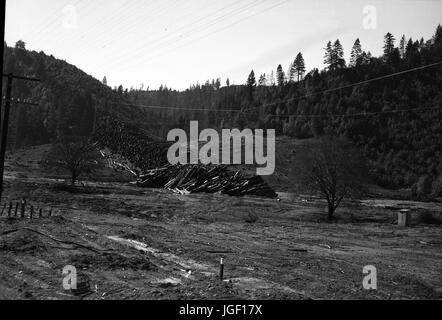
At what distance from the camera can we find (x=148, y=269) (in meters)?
14.2

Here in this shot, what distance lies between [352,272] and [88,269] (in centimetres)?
952

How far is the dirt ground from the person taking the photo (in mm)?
12000

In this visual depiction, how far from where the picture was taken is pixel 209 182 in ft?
178

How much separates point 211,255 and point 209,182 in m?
37.4

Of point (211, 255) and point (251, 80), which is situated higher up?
point (251, 80)

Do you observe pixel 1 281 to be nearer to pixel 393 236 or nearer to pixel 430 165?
pixel 393 236

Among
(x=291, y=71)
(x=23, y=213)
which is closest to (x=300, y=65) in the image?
(x=291, y=71)

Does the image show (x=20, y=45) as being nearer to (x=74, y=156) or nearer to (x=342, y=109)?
(x=342, y=109)

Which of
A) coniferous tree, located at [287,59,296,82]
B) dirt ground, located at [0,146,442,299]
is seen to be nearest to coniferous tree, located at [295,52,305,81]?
coniferous tree, located at [287,59,296,82]

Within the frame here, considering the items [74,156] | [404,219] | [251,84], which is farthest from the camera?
[251,84]

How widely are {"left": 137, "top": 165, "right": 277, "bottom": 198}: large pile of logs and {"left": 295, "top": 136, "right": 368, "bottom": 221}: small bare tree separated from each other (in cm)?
1726

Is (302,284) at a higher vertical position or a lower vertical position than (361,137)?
lower

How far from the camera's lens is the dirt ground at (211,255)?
1200cm
